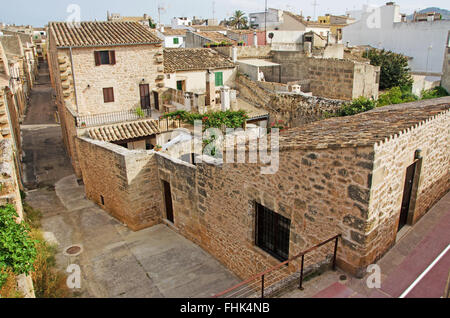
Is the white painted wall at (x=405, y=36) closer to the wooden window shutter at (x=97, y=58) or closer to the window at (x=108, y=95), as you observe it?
the window at (x=108, y=95)

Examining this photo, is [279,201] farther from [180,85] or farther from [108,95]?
[180,85]

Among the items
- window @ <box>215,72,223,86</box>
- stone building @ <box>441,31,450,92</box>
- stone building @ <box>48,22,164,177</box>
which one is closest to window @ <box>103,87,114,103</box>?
stone building @ <box>48,22,164,177</box>

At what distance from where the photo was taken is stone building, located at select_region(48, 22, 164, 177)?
61.5 feet

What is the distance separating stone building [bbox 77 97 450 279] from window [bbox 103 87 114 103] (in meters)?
9.67

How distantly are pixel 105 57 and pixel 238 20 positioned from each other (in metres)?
52.6

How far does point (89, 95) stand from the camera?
19.8m

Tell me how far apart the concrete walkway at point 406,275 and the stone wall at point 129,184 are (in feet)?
27.9

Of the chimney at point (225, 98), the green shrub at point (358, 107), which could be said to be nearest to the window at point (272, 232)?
the green shrub at point (358, 107)

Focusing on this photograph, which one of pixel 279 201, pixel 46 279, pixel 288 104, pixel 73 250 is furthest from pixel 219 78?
pixel 279 201

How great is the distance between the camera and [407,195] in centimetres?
830

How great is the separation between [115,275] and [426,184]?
29.7 feet

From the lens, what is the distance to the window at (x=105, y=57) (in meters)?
19.6
